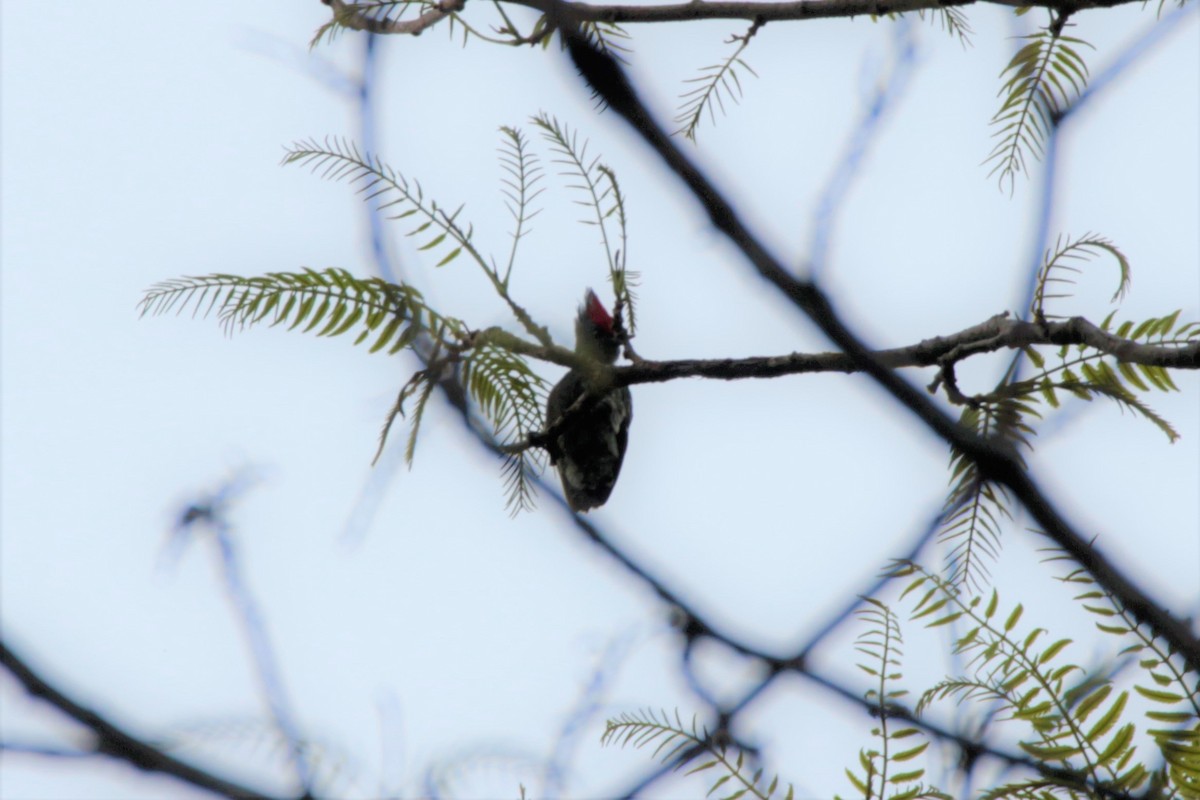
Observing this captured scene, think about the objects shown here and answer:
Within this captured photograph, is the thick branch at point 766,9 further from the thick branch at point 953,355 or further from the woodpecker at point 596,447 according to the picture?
the woodpecker at point 596,447

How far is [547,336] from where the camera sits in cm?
179

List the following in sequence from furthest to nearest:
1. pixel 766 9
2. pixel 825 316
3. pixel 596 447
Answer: pixel 596 447, pixel 766 9, pixel 825 316

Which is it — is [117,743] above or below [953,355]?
below

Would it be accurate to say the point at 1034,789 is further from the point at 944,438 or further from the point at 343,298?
the point at 343,298

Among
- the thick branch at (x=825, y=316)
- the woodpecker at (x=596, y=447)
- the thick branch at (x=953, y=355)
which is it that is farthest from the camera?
the woodpecker at (x=596, y=447)

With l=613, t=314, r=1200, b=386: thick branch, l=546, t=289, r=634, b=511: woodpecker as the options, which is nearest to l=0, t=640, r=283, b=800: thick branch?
l=613, t=314, r=1200, b=386: thick branch

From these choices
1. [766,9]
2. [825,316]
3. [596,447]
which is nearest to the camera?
[825,316]

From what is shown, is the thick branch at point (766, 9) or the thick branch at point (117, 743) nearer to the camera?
the thick branch at point (117, 743)

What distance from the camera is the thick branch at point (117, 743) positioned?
2.37 ft

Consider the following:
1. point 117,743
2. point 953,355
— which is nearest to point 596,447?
point 953,355

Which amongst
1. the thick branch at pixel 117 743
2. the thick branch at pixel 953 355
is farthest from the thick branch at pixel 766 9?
the thick branch at pixel 117 743

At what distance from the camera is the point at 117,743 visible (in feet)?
2.46

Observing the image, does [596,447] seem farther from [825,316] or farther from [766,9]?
[825,316]

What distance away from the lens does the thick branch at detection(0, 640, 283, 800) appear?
0.72 m
